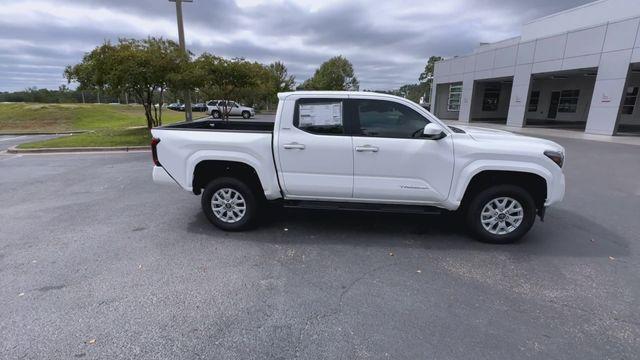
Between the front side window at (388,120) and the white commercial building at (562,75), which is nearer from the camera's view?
the front side window at (388,120)

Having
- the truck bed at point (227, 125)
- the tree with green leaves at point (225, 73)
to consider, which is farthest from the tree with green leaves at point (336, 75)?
the truck bed at point (227, 125)

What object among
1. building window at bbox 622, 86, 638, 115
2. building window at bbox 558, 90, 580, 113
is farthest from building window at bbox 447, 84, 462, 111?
building window at bbox 622, 86, 638, 115

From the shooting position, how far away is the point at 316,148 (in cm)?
421

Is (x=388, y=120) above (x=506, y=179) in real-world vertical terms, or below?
above

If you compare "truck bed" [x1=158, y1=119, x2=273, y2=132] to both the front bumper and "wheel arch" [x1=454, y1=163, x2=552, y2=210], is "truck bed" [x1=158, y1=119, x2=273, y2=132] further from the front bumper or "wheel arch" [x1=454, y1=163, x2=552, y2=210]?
the front bumper

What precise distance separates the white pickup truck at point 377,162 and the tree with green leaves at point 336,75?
49320 mm

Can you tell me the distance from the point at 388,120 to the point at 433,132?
0.60 m

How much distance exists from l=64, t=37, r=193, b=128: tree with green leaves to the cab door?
11900 mm

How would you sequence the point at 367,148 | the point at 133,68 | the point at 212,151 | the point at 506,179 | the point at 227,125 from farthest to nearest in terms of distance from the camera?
the point at 133,68 → the point at 227,125 → the point at 212,151 → the point at 506,179 → the point at 367,148

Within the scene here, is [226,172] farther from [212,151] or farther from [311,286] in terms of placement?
[311,286]

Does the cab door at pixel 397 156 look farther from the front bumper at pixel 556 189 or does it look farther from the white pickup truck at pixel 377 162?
the front bumper at pixel 556 189

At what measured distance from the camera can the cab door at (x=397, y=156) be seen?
4.09 meters

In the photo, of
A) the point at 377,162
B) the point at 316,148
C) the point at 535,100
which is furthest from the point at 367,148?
the point at 535,100

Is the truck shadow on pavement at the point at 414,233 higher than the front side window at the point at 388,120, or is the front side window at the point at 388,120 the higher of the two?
the front side window at the point at 388,120
